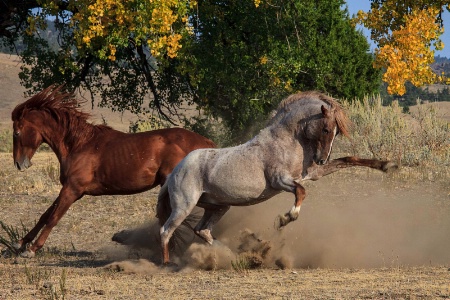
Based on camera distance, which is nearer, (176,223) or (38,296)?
(38,296)

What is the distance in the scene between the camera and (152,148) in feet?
34.6

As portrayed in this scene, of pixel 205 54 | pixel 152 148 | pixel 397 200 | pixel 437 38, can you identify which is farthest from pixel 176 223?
pixel 437 38

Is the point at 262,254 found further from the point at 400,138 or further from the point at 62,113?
the point at 400,138

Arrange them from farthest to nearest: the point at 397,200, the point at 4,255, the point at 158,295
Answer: the point at 397,200, the point at 4,255, the point at 158,295

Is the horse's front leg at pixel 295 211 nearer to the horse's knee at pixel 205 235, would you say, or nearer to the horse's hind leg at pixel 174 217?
the horse's hind leg at pixel 174 217

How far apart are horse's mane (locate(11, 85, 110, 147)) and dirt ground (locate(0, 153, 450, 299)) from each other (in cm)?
134

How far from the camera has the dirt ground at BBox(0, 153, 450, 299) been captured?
7204 mm

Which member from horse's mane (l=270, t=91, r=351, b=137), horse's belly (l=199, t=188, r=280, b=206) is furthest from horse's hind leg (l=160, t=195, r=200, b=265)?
horse's mane (l=270, t=91, r=351, b=137)

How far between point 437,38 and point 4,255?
9.50 meters

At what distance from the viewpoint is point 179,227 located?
32.0ft

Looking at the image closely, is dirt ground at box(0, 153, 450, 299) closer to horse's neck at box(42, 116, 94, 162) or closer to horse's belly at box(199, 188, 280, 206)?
horse's belly at box(199, 188, 280, 206)

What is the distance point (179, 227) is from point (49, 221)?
1.63m

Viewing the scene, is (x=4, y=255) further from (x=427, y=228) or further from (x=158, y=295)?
(x=427, y=228)

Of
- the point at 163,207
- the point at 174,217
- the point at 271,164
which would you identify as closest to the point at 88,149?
the point at 163,207
